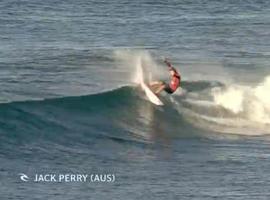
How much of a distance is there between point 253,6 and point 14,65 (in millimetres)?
17687

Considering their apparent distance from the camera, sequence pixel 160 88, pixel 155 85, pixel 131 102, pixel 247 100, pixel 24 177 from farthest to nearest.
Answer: pixel 247 100, pixel 131 102, pixel 155 85, pixel 160 88, pixel 24 177

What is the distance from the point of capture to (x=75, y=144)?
31516 millimetres

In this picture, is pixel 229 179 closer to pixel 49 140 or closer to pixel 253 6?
pixel 49 140

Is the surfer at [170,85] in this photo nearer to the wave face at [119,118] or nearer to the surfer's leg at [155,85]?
the surfer's leg at [155,85]

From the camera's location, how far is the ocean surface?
27.9 m

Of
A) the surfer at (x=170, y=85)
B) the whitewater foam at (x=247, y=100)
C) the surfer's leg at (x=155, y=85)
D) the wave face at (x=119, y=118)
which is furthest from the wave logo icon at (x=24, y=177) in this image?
the whitewater foam at (x=247, y=100)

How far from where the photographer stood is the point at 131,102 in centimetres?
3547

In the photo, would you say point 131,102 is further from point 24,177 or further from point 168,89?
point 24,177

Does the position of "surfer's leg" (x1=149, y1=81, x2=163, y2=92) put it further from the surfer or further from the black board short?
the black board short

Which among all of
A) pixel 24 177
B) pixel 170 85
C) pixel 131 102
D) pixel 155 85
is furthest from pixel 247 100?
pixel 24 177

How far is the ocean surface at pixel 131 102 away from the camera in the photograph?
27.9m

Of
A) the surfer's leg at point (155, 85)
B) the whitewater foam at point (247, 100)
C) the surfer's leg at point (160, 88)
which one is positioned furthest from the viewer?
the whitewater foam at point (247, 100)

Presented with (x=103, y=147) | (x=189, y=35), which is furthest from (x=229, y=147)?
(x=189, y=35)

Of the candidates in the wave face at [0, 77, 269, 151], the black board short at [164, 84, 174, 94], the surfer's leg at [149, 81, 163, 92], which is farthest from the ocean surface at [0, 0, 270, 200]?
the black board short at [164, 84, 174, 94]
